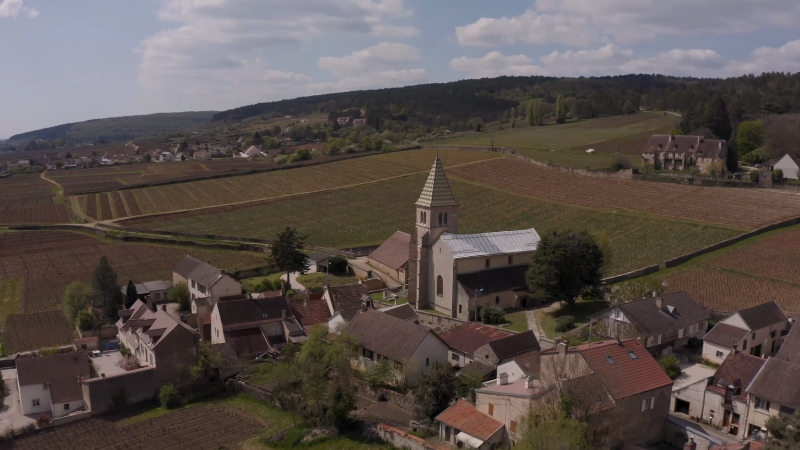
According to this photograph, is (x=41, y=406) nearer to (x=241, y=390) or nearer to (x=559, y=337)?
(x=241, y=390)

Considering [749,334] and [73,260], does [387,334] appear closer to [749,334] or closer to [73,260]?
[749,334]

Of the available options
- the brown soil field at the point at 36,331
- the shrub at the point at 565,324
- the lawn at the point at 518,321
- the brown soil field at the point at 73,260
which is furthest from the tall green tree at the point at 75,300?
the shrub at the point at 565,324

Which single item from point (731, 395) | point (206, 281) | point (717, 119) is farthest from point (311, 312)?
point (717, 119)

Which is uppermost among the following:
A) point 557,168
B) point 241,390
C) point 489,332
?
point 557,168

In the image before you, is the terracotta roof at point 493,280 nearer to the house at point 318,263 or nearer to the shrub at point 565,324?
the shrub at point 565,324

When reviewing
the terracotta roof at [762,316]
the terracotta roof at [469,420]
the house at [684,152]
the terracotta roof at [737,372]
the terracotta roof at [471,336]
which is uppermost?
the house at [684,152]

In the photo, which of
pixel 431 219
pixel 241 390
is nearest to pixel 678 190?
pixel 431 219
